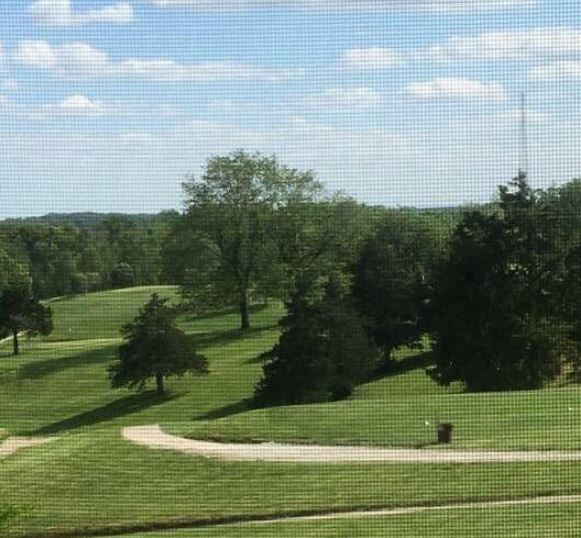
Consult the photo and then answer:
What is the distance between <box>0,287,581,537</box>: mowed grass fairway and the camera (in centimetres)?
381

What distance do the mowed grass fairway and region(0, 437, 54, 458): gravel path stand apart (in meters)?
0.04

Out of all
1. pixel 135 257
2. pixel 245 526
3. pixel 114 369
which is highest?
pixel 135 257

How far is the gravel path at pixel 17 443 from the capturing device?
461 cm

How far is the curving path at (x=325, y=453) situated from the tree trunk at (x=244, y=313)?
63cm

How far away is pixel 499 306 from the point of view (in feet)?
16.6

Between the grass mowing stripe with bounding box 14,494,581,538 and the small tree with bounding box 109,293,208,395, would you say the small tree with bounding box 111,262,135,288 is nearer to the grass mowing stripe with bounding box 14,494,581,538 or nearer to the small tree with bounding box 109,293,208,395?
the small tree with bounding box 109,293,208,395

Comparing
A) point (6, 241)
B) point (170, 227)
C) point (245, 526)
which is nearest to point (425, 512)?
point (245, 526)

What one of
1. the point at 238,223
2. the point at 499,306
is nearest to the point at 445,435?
the point at 499,306

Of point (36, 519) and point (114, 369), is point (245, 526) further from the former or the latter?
point (114, 369)

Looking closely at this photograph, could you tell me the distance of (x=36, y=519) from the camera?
12.7ft

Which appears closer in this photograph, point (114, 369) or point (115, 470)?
point (115, 470)

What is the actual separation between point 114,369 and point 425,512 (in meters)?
2.16

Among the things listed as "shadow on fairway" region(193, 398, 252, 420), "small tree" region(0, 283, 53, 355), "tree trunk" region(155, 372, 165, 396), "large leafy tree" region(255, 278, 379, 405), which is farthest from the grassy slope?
"tree trunk" region(155, 372, 165, 396)

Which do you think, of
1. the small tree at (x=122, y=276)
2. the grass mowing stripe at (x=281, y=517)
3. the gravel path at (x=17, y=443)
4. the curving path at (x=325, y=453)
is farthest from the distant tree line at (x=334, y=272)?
the grass mowing stripe at (x=281, y=517)
